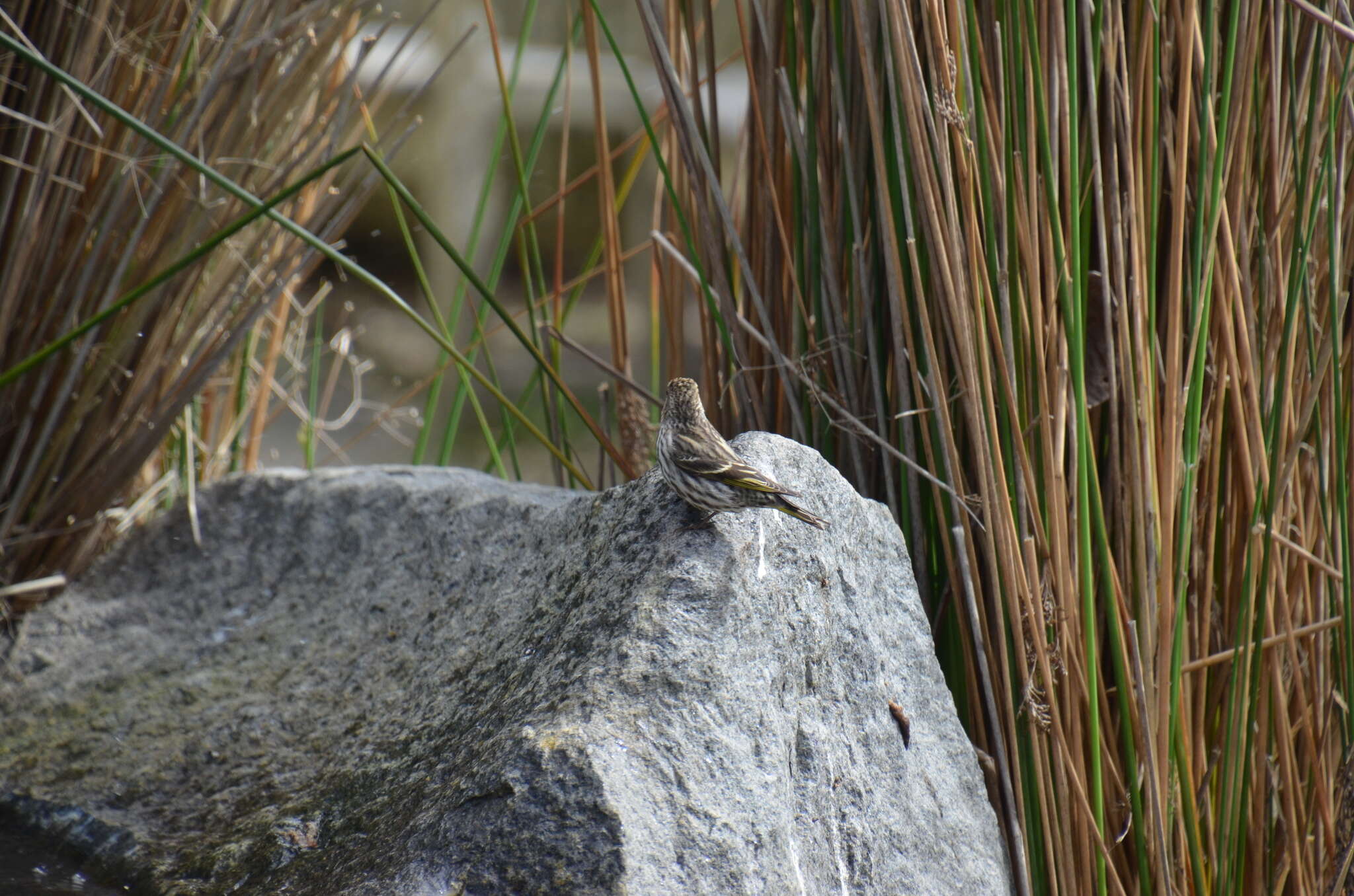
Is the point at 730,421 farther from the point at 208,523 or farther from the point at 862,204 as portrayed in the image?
the point at 208,523

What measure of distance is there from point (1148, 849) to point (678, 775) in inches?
28.2

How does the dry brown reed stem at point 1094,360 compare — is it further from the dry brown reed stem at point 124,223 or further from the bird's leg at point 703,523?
the dry brown reed stem at point 124,223

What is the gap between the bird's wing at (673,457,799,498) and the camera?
142 centimetres

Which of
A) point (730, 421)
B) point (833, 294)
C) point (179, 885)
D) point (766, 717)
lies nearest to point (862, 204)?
point (833, 294)

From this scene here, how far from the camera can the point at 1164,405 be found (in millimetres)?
1583

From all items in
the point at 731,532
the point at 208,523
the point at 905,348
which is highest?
the point at 905,348

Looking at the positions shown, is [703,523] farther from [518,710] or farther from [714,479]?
[518,710]

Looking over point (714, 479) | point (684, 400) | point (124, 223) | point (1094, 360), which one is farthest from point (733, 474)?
point (124, 223)

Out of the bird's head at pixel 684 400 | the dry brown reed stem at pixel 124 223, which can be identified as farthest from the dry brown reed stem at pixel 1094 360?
the dry brown reed stem at pixel 124 223

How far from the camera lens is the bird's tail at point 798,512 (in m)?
1.45

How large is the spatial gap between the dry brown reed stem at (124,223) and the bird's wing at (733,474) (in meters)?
0.87

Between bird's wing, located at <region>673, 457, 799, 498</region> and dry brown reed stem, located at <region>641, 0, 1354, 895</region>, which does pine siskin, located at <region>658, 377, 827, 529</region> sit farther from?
dry brown reed stem, located at <region>641, 0, 1354, 895</region>

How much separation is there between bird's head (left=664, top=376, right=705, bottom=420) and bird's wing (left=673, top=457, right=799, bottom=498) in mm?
197

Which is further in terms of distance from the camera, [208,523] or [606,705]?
[208,523]
